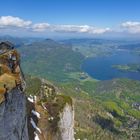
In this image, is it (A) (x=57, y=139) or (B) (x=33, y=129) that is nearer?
(B) (x=33, y=129)

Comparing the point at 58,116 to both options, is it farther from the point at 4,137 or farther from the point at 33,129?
the point at 4,137

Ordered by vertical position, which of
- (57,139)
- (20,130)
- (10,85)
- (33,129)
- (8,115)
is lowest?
(57,139)

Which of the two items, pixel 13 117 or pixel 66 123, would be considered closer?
pixel 13 117

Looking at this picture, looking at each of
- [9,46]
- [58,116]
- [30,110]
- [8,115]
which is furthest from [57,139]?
[8,115]

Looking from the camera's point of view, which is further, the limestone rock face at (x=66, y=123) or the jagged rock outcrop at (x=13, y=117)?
the limestone rock face at (x=66, y=123)

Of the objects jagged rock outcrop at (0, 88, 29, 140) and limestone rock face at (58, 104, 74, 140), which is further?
limestone rock face at (58, 104, 74, 140)
